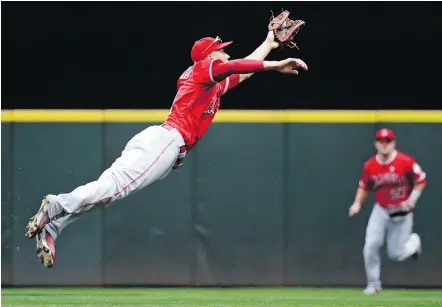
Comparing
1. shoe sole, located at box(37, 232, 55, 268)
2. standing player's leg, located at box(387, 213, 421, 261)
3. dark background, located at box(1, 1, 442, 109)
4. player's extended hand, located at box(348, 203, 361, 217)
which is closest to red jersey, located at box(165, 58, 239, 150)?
shoe sole, located at box(37, 232, 55, 268)

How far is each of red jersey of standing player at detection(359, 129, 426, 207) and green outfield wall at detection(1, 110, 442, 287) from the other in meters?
0.48

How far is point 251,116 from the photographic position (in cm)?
1181

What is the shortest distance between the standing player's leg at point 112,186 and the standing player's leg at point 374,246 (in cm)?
319

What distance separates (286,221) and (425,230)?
4.13ft

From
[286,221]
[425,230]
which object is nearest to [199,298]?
[286,221]

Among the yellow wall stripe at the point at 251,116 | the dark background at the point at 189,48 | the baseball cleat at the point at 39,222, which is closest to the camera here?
the baseball cleat at the point at 39,222

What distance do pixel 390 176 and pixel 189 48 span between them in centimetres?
244

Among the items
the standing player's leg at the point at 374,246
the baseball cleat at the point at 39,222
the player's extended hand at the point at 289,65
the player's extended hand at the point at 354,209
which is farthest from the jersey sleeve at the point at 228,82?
the standing player's leg at the point at 374,246

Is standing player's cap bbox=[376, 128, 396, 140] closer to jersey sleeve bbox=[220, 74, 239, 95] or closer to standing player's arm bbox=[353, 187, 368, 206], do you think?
standing player's arm bbox=[353, 187, 368, 206]

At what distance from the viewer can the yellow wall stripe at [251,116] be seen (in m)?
11.8

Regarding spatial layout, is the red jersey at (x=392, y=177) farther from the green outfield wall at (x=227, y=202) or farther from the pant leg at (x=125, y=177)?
the pant leg at (x=125, y=177)

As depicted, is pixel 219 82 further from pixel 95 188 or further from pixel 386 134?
pixel 386 134

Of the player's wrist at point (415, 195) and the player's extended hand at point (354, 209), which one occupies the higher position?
the player's wrist at point (415, 195)

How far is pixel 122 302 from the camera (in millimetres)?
10195
